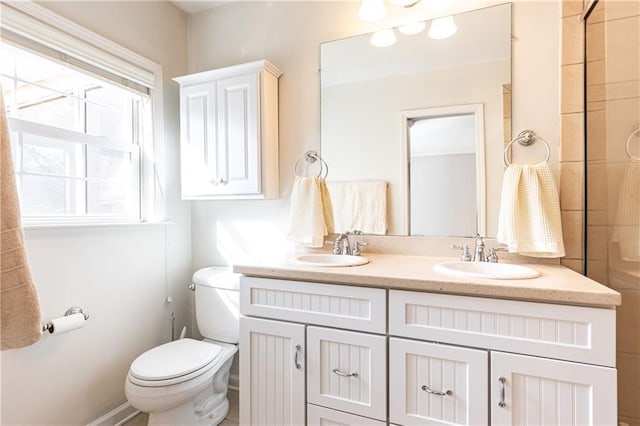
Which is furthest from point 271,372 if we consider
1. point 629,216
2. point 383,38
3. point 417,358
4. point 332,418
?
point 383,38

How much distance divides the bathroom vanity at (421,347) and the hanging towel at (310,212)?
0.44m

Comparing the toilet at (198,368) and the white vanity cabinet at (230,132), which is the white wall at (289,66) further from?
the toilet at (198,368)

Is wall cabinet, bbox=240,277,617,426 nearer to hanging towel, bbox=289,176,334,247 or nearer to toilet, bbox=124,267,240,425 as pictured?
toilet, bbox=124,267,240,425

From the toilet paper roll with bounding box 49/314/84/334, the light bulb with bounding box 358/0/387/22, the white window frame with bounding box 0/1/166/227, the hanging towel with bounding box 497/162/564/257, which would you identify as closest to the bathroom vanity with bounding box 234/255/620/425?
the hanging towel with bounding box 497/162/564/257

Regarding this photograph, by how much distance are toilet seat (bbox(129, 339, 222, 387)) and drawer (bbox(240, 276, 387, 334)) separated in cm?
39

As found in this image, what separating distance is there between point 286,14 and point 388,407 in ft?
6.86

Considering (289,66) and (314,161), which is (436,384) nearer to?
(314,161)

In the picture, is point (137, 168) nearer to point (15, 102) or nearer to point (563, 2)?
point (15, 102)

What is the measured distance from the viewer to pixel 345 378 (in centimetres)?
128

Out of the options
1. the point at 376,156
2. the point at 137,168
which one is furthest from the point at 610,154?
the point at 137,168

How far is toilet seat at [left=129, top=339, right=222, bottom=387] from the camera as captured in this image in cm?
145

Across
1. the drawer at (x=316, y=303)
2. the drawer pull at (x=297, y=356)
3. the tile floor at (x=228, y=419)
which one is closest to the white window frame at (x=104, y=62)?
the drawer at (x=316, y=303)

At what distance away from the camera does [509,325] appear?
1073 millimetres

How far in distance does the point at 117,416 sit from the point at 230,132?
166 cm
